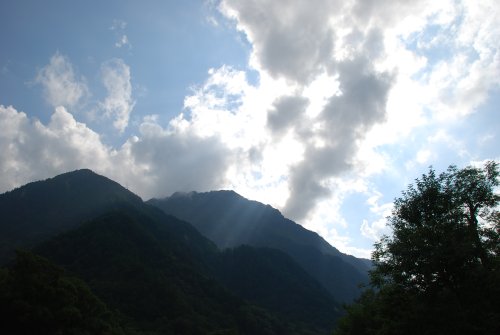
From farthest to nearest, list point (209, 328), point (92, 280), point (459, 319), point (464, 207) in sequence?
1. point (92, 280)
2. point (209, 328)
3. point (464, 207)
4. point (459, 319)

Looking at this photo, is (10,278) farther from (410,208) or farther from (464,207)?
(464,207)

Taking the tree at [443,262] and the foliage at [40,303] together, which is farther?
the foliage at [40,303]

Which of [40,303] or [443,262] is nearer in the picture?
[443,262]

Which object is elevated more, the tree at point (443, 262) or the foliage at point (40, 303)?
the tree at point (443, 262)

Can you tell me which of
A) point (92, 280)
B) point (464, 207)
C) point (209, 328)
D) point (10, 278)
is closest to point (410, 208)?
point (464, 207)

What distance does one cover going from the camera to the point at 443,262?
30.6m

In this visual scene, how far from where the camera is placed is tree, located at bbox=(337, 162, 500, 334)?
29109mm

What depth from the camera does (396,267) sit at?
33469mm

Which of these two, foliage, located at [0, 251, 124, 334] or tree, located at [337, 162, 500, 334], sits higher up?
tree, located at [337, 162, 500, 334]

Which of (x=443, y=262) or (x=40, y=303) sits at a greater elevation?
(x=443, y=262)

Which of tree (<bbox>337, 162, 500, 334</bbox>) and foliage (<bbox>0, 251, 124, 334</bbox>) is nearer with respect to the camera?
tree (<bbox>337, 162, 500, 334</bbox>)

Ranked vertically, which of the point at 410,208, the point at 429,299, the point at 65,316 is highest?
the point at 410,208

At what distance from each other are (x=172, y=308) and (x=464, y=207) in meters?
173

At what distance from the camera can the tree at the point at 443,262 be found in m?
29.1
